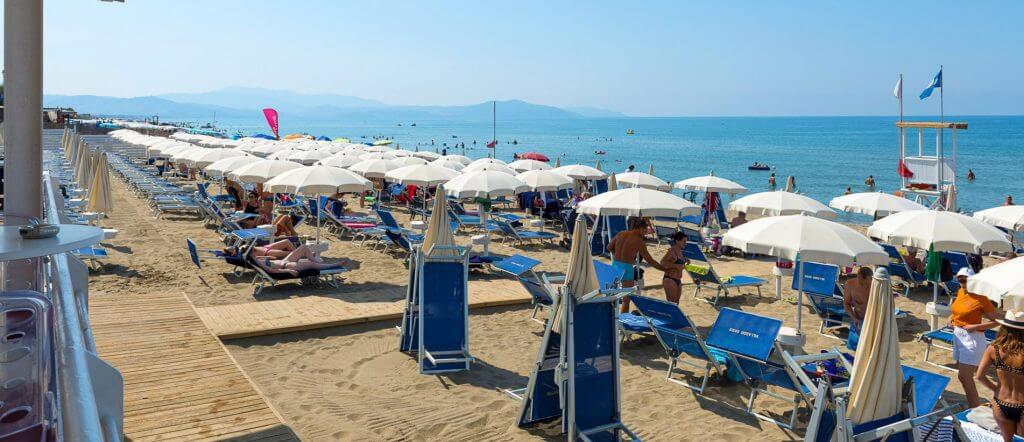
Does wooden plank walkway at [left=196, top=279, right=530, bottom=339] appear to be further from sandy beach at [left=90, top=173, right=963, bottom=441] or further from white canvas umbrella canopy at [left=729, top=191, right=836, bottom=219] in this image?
white canvas umbrella canopy at [left=729, top=191, right=836, bottom=219]

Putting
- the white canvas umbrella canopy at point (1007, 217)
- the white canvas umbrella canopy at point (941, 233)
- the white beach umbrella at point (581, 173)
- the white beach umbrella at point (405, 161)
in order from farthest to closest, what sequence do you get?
the white beach umbrella at point (405, 161)
the white beach umbrella at point (581, 173)
the white canvas umbrella canopy at point (1007, 217)
the white canvas umbrella canopy at point (941, 233)

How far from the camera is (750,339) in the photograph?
5652 millimetres

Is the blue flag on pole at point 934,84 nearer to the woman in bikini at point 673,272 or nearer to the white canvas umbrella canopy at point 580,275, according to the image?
the woman in bikini at point 673,272

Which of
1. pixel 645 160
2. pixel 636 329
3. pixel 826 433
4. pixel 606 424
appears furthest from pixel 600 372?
pixel 645 160

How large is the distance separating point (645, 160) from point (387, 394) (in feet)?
231

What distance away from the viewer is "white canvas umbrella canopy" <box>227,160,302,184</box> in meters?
13.1

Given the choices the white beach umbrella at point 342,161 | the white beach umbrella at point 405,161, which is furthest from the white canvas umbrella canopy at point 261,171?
the white beach umbrella at point 342,161

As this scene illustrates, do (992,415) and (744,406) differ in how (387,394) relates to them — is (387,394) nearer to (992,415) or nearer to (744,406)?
(744,406)

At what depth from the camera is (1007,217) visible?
1092 cm

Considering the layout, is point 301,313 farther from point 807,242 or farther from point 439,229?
point 807,242

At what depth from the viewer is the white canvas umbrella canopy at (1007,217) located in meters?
10.6

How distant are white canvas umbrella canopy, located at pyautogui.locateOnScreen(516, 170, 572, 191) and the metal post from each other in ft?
35.9

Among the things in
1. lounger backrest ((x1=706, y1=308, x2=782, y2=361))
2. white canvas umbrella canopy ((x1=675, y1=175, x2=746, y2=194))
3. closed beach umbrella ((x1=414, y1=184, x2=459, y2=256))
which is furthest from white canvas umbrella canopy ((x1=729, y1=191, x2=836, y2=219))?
closed beach umbrella ((x1=414, y1=184, x2=459, y2=256))

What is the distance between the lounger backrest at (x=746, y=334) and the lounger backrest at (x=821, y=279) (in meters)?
3.16
